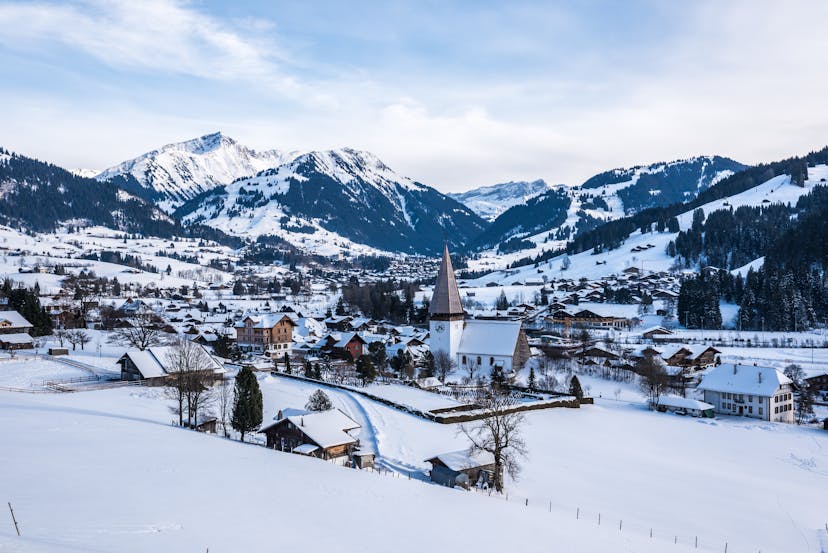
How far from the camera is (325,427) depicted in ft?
84.2

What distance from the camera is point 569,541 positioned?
16.9m

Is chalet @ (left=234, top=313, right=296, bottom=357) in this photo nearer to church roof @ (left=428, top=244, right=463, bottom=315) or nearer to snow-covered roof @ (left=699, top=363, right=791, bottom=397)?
church roof @ (left=428, top=244, right=463, bottom=315)

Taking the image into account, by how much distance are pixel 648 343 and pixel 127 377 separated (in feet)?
202

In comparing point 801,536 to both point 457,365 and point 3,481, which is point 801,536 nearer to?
point 3,481

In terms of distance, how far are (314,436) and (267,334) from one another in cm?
4848

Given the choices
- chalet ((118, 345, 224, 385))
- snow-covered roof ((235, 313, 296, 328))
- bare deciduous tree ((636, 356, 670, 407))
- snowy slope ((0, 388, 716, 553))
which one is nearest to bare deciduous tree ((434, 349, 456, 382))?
bare deciduous tree ((636, 356, 670, 407))

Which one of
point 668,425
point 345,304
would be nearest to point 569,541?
point 668,425

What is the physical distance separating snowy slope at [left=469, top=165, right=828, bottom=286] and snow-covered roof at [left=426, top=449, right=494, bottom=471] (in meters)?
136

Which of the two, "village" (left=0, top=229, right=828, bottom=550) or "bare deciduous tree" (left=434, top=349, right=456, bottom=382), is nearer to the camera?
"village" (left=0, top=229, right=828, bottom=550)

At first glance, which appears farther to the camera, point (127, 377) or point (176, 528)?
point (127, 377)

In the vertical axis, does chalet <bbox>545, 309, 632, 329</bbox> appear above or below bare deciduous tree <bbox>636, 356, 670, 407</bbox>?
above

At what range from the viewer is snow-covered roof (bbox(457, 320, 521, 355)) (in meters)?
50.1

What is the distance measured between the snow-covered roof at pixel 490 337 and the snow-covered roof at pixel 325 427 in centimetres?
2489

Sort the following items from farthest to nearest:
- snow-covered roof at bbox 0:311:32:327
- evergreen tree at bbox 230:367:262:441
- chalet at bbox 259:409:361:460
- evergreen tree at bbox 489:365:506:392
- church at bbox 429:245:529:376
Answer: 1. snow-covered roof at bbox 0:311:32:327
2. church at bbox 429:245:529:376
3. evergreen tree at bbox 489:365:506:392
4. evergreen tree at bbox 230:367:262:441
5. chalet at bbox 259:409:361:460
